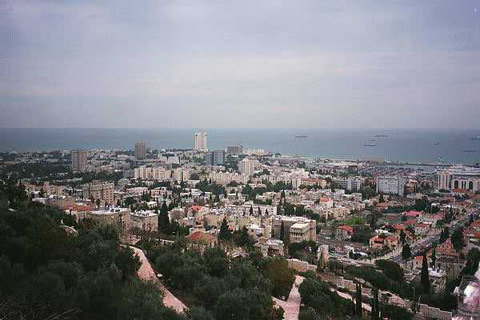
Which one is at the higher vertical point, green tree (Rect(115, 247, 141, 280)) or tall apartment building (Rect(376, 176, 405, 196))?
green tree (Rect(115, 247, 141, 280))

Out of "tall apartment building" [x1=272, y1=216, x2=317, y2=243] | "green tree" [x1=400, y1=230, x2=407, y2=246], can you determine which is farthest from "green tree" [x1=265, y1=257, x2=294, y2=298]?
"green tree" [x1=400, y1=230, x2=407, y2=246]

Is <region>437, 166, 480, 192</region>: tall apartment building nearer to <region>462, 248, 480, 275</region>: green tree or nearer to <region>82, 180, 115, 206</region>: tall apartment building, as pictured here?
<region>462, 248, 480, 275</region>: green tree

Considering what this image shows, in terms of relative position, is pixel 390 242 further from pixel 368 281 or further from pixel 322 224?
pixel 368 281

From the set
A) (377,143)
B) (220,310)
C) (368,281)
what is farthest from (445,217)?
(377,143)

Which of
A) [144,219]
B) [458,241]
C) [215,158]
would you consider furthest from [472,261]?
[215,158]

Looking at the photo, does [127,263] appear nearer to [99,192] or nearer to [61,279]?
[61,279]

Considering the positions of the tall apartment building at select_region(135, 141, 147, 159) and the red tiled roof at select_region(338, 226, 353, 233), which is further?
the tall apartment building at select_region(135, 141, 147, 159)
